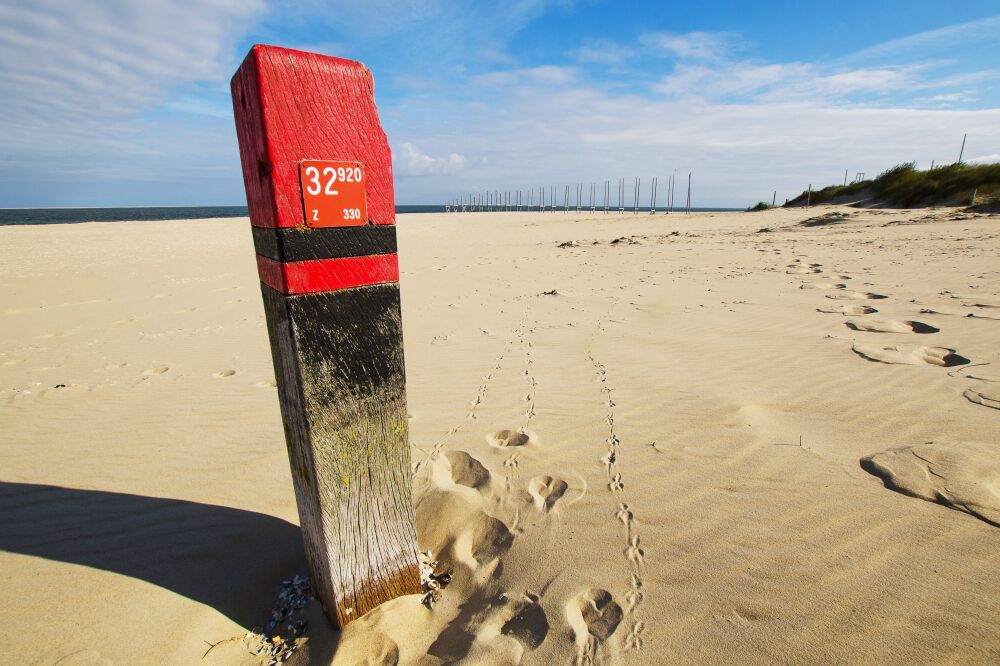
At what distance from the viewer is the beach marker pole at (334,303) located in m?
1.32

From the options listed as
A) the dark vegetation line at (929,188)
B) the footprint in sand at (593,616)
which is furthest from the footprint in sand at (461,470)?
the dark vegetation line at (929,188)

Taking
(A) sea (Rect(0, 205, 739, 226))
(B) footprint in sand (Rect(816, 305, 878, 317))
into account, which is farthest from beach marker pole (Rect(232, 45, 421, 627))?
(A) sea (Rect(0, 205, 739, 226))

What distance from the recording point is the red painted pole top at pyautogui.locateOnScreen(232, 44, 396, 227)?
127cm

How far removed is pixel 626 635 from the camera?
171 centimetres

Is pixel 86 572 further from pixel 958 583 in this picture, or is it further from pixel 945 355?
pixel 945 355

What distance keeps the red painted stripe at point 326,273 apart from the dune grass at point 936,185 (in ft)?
73.1

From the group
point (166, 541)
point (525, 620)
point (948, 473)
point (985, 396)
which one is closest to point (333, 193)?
point (525, 620)

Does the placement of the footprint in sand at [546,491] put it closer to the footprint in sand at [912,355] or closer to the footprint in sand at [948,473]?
the footprint in sand at [948,473]

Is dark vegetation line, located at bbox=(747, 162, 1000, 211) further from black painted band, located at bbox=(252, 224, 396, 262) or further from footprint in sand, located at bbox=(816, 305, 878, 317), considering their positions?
black painted band, located at bbox=(252, 224, 396, 262)

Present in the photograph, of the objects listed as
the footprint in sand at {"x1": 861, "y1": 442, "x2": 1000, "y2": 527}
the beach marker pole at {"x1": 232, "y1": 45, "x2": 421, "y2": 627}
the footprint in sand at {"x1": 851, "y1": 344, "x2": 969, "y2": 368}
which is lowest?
the footprint in sand at {"x1": 861, "y1": 442, "x2": 1000, "y2": 527}

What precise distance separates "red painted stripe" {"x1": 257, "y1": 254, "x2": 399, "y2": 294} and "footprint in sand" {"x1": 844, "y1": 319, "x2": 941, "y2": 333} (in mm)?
5500

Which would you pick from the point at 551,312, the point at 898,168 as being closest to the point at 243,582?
the point at 551,312

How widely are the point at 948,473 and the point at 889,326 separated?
3339mm

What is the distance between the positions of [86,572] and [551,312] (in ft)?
18.3
